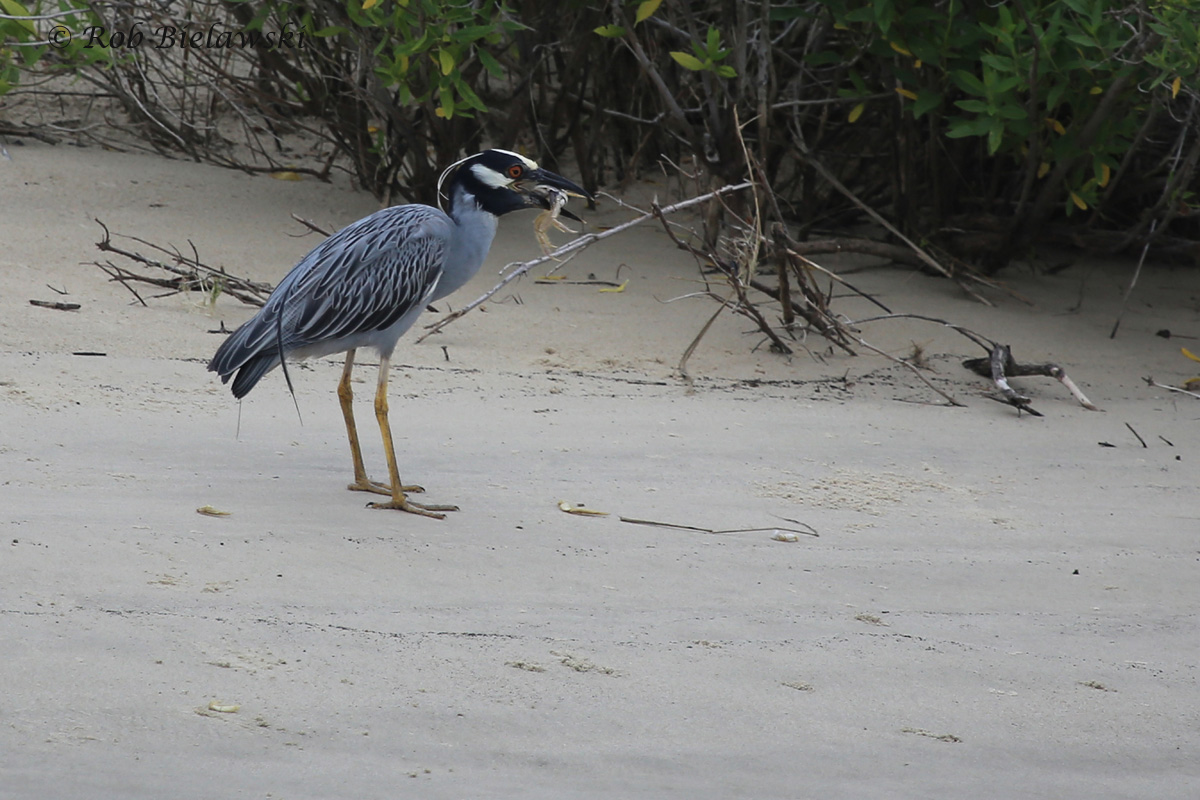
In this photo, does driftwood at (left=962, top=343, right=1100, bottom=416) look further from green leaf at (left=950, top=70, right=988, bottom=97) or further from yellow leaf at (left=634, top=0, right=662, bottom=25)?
yellow leaf at (left=634, top=0, right=662, bottom=25)

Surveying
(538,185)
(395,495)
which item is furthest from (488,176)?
(395,495)

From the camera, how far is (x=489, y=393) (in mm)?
5172

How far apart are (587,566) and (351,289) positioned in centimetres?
130

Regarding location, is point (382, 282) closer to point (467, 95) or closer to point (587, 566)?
point (587, 566)

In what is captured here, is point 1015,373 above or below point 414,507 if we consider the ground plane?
above

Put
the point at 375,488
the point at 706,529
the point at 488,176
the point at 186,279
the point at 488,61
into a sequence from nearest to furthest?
the point at 706,529
the point at 375,488
the point at 488,176
the point at 186,279
the point at 488,61

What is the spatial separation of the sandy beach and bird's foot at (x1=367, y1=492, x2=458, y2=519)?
0.24ft

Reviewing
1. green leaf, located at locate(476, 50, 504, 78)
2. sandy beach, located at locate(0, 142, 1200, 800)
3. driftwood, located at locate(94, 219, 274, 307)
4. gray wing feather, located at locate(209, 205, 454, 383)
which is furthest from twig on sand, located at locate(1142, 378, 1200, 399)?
driftwood, located at locate(94, 219, 274, 307)

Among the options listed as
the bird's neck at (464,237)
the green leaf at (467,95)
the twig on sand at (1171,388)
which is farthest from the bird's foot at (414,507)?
the twig on sand at (1171,388)

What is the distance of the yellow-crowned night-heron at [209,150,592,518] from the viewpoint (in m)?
4.14

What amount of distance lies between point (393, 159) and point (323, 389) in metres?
2.60

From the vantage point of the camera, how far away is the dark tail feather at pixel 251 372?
13.4 feet

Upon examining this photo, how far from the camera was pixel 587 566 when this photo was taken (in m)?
3.55

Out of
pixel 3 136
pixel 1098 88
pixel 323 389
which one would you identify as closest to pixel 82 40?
pixel 3 136
